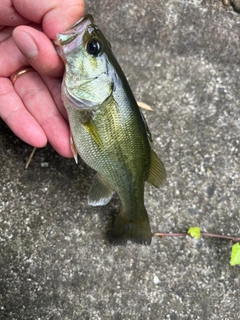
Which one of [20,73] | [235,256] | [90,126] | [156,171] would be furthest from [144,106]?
[235,256]

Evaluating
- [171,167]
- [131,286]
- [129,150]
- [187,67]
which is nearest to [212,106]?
[187,67]

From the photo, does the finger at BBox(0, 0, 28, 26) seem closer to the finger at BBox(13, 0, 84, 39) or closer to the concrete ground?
the finger at BBox(13, 0, 84, 39)

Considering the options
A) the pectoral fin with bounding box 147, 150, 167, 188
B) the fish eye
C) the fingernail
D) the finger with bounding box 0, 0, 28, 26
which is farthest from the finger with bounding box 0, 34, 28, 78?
the pectoral fin with bounding box 147, 150, 167, 188

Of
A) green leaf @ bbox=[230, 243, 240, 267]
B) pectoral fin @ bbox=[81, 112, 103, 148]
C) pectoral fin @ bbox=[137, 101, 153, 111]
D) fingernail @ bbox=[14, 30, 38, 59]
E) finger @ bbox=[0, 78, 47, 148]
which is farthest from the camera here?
pectoral fin @ bbox=[137, 101, 153, 111]

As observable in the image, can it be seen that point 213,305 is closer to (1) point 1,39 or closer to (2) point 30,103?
(2) point 30,103

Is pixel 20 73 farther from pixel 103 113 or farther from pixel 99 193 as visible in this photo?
pixel 99 193
